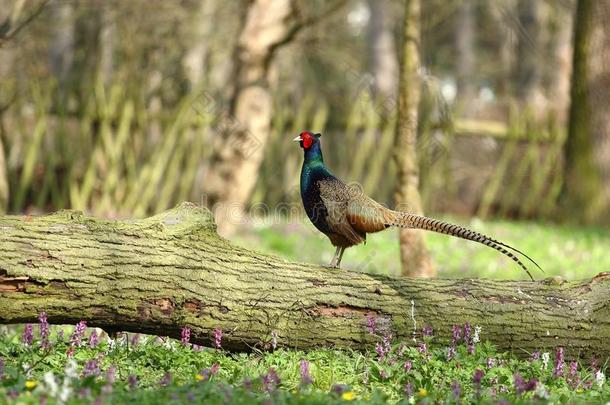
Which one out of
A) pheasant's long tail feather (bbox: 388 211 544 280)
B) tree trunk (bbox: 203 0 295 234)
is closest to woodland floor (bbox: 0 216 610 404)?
pheasant's long tail feather (bbox: 388 211 544 280)

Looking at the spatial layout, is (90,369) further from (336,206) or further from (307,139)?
(307,139)

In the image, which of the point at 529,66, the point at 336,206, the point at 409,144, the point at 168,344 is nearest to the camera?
the point at 168,344

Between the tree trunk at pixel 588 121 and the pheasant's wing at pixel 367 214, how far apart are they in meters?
10.3

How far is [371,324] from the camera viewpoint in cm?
545

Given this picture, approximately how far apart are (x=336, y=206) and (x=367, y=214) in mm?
221

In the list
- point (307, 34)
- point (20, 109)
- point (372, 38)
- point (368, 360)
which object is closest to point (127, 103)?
point (20, 109)

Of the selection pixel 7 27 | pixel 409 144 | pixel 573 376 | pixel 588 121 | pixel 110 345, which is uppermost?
pixel 588 121

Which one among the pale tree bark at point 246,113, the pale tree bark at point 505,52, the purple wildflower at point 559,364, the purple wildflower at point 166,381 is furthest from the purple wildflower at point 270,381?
the pale tree bark at point 505,52

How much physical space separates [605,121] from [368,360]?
11472mm

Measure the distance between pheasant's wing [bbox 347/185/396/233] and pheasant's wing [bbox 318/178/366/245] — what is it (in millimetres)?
39

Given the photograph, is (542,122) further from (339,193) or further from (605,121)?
(339,193)

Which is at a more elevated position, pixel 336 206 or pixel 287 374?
pixel 336 206

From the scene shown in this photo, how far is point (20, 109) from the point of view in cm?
1405

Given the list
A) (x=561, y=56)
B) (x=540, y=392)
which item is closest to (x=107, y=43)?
(x=561, y=56)
